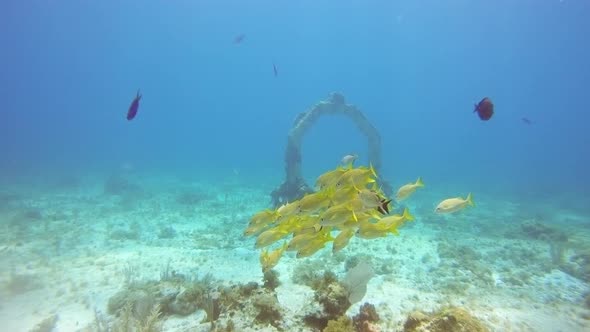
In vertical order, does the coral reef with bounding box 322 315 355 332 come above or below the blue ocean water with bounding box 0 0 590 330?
below

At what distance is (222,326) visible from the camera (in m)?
4.05

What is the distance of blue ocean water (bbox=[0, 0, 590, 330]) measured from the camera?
63781mm

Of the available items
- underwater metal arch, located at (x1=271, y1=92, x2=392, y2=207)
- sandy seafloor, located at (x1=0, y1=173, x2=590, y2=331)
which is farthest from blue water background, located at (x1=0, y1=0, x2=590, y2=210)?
sandy seafloor, located at (x1=0, y1=173, x2=590, y2=331)

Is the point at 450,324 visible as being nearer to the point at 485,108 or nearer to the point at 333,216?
the point at 333,216

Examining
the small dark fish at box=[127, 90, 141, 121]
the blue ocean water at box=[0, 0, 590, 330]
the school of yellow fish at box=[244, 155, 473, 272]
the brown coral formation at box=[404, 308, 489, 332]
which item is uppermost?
the blue ocean water at box=[0, 0, 590, 330]

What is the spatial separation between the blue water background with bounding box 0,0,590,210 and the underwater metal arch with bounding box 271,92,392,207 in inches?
769

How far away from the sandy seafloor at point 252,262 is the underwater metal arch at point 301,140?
2.46 meters

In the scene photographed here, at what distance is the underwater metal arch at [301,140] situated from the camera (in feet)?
51.0

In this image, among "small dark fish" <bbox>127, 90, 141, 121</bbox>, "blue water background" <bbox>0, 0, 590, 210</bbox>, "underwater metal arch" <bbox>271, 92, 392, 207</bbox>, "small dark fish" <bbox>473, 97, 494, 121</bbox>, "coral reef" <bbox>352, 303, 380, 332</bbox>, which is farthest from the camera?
"blue water background" <bbox>0, 0, 590, 210</bbox>

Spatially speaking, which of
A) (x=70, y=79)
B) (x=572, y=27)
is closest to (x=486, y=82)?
(x=572, y=27)

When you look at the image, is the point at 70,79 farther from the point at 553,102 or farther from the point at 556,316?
the point at 553,102

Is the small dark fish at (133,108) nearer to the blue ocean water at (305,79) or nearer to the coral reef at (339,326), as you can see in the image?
the coral reef at (339,326)

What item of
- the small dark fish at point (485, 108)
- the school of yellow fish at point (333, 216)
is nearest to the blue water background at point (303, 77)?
the small dark fish at point (485, 108)

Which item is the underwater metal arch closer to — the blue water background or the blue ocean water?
the blue ocean water
